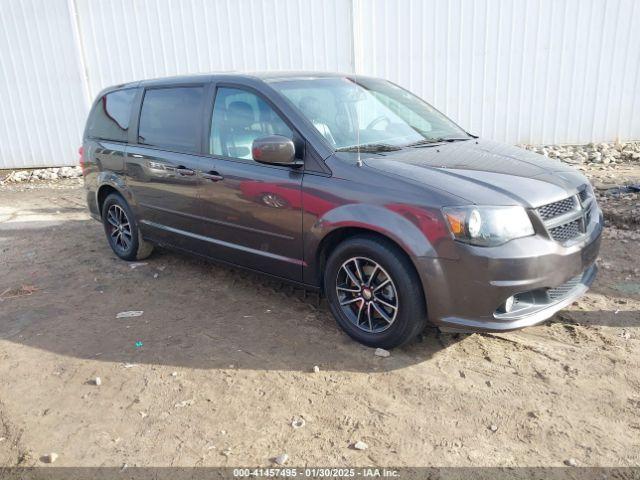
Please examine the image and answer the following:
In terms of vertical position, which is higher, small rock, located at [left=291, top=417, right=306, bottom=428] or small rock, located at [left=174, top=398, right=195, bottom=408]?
small rock, located at [left=291, top=417, right=306, bottom=428]

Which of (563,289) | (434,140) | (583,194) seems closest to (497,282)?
(563,289)

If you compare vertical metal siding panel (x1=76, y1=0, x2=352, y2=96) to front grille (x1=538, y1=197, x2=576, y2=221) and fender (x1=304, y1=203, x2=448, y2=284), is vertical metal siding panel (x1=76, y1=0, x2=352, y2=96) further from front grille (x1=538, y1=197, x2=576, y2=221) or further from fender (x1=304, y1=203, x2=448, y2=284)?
front grille (x1=538, y1=197, x2=576, y2=221)

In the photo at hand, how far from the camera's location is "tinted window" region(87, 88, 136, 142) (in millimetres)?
5209

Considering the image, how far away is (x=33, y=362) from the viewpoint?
3.66 metres

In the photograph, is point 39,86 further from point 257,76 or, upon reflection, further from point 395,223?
point 395,223

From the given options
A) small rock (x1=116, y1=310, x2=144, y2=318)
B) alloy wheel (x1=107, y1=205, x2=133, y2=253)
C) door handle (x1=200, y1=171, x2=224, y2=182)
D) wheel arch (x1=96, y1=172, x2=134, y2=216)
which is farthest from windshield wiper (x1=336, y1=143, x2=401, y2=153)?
alloy wheel (x1=107, y1=205, x2=133, y2=253)

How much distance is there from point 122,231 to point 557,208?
13.8ft

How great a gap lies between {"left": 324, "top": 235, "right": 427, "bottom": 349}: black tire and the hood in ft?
1.61

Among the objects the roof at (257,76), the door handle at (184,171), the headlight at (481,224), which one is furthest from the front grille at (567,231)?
the door handle at (184,171)

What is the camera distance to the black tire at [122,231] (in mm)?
5355

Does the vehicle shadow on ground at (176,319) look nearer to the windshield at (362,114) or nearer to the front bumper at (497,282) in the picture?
the front bumper at (497,282)

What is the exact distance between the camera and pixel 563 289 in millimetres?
3320

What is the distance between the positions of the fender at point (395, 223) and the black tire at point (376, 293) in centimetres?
11

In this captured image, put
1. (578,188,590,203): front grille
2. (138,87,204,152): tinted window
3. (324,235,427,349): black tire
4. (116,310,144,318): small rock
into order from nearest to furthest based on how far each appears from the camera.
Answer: (324,235,427,349): black tire < (578,188,590,203): front grille < (116,310,144,318): small rock < (138,87,204,152): tinted window
